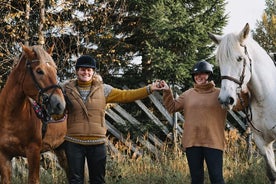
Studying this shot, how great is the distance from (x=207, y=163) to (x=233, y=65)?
108 cm

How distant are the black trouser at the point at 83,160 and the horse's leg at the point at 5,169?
41.0 inches

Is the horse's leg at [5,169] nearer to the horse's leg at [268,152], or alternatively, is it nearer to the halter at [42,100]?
the halter at [42,100]

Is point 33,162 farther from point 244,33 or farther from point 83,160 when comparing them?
point 244,33

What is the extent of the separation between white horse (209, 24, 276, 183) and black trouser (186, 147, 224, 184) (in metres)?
0.57

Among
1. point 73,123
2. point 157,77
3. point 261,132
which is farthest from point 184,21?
point 73,123

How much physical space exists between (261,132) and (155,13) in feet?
16.6

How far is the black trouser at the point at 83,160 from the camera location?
3.88 meters

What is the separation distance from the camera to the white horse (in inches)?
156

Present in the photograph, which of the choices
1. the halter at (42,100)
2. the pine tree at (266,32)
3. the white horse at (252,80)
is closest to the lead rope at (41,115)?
the halter at (42,100)

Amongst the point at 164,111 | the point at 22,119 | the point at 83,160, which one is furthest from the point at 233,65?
the point at 164,111

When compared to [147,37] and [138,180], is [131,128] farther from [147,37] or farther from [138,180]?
[138,180]

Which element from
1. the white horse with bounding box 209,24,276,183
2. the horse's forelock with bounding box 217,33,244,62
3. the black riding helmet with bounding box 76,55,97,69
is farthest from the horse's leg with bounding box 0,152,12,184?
the horse's forelock with bounding box 217,33,244,62

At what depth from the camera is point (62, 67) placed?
29.3ft

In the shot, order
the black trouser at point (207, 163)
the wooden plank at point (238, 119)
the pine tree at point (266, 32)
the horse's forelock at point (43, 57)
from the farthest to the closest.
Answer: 1. the pine tree at point (266, 32)
2. the wooden plank at point (238, 119)
3. the horse's forelock at point (43, 57)
4. the black trouser at point (207, 163)
